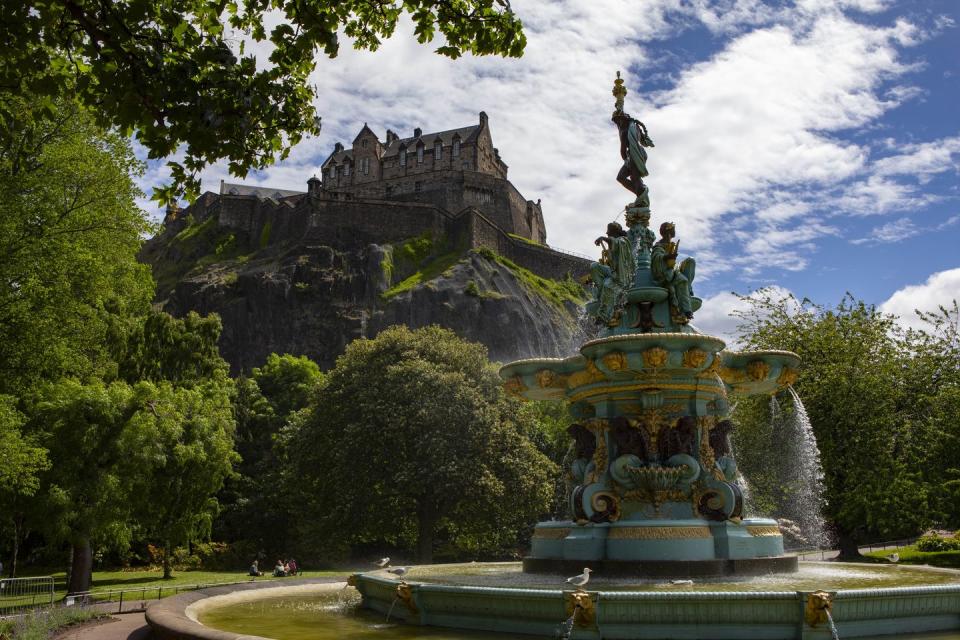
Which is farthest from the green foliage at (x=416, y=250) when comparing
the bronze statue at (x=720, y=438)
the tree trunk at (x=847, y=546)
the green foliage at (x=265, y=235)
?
the bronze statue at (x=720, y=438)

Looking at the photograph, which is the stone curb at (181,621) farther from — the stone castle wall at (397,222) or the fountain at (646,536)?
the stone castle wall at (397,222)

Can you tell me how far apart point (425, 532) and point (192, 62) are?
27389 millimetres

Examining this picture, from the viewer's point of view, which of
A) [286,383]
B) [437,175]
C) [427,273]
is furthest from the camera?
[437,175]

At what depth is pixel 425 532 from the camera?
101ft

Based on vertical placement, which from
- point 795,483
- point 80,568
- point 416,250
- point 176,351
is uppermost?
point 416,250

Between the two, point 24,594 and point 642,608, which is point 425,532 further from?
point 642,608

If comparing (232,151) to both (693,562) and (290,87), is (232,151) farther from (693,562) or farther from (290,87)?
(693,562)

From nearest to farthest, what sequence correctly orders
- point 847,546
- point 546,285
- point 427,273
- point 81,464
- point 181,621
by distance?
1. point 181,621
2. point 81,464
3. point 847,546
4. point 427,273
5. point 546,285

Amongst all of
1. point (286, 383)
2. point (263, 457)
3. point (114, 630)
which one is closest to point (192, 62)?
point (114, 630)

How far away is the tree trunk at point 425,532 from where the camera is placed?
99.7 feet

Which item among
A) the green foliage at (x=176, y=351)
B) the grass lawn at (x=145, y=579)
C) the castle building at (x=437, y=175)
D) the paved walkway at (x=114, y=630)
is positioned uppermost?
the castle building at (x=437, y=175)

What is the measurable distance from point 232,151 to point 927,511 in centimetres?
2564

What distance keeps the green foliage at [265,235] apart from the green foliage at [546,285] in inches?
963

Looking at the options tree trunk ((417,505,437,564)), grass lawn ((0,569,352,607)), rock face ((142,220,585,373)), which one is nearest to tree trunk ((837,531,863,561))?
tree trunk ((417,505,437,564))
